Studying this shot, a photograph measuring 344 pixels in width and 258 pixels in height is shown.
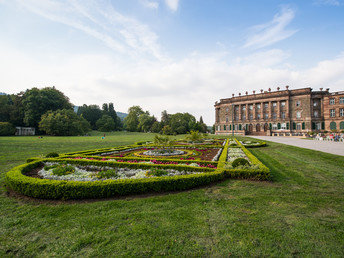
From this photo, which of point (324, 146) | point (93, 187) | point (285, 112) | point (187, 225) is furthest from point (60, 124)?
point (285, 112)

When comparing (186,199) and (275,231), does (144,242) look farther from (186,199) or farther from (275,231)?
(275,231)

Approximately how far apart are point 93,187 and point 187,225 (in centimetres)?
333

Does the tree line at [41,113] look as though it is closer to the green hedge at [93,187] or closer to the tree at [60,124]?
the tree at [60,124]

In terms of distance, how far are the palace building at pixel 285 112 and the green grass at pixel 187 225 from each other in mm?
45447

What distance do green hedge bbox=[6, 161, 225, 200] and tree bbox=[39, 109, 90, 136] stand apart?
46.5 meters

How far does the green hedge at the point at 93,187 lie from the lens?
5.42 metres

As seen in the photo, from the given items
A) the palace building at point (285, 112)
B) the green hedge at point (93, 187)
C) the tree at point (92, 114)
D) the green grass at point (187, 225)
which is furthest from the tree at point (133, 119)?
the green grass at point (187, 225)

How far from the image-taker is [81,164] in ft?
30.1

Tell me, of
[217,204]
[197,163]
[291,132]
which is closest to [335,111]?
[291,132]

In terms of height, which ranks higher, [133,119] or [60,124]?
[133,119]

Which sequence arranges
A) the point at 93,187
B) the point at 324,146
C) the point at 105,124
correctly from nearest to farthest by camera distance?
1. the point at 93,187
2. the point at 324,146
3. the point at 105,124

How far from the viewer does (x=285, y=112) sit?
172ft

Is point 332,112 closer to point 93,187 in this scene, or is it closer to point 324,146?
point 324,146

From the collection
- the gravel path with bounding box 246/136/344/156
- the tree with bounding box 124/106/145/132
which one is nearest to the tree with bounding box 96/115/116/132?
the tree with bounding box 124/106/145/132
